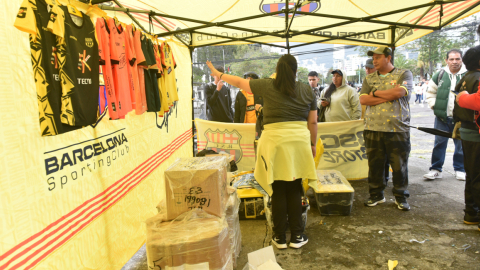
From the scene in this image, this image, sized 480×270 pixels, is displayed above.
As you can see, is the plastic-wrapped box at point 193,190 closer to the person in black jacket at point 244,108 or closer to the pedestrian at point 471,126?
the pedestrian at point 471,126

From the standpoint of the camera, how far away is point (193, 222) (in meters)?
2.03

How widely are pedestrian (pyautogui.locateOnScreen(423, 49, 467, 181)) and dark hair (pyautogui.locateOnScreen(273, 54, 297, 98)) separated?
343 cm

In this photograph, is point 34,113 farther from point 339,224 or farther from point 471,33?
point 471,33

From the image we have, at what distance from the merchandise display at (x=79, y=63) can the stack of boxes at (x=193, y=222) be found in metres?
0.75

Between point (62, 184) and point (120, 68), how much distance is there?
3.51 feet

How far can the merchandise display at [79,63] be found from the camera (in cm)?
162

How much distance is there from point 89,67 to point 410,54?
18.1 metres

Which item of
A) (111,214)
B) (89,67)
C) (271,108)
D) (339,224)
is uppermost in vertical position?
(89,67)

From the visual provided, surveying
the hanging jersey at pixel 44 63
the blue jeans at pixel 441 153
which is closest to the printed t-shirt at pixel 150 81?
the hanging jersey at pixel 44 63

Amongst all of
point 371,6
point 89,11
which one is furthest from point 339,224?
point 89,11

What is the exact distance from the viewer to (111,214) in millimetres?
2510

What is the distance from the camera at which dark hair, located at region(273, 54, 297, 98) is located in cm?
253

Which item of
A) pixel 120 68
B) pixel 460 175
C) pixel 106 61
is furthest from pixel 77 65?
pixel 460 175

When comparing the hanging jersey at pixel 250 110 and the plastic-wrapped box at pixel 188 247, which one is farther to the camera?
the hanging jersey at pixel 250 110
